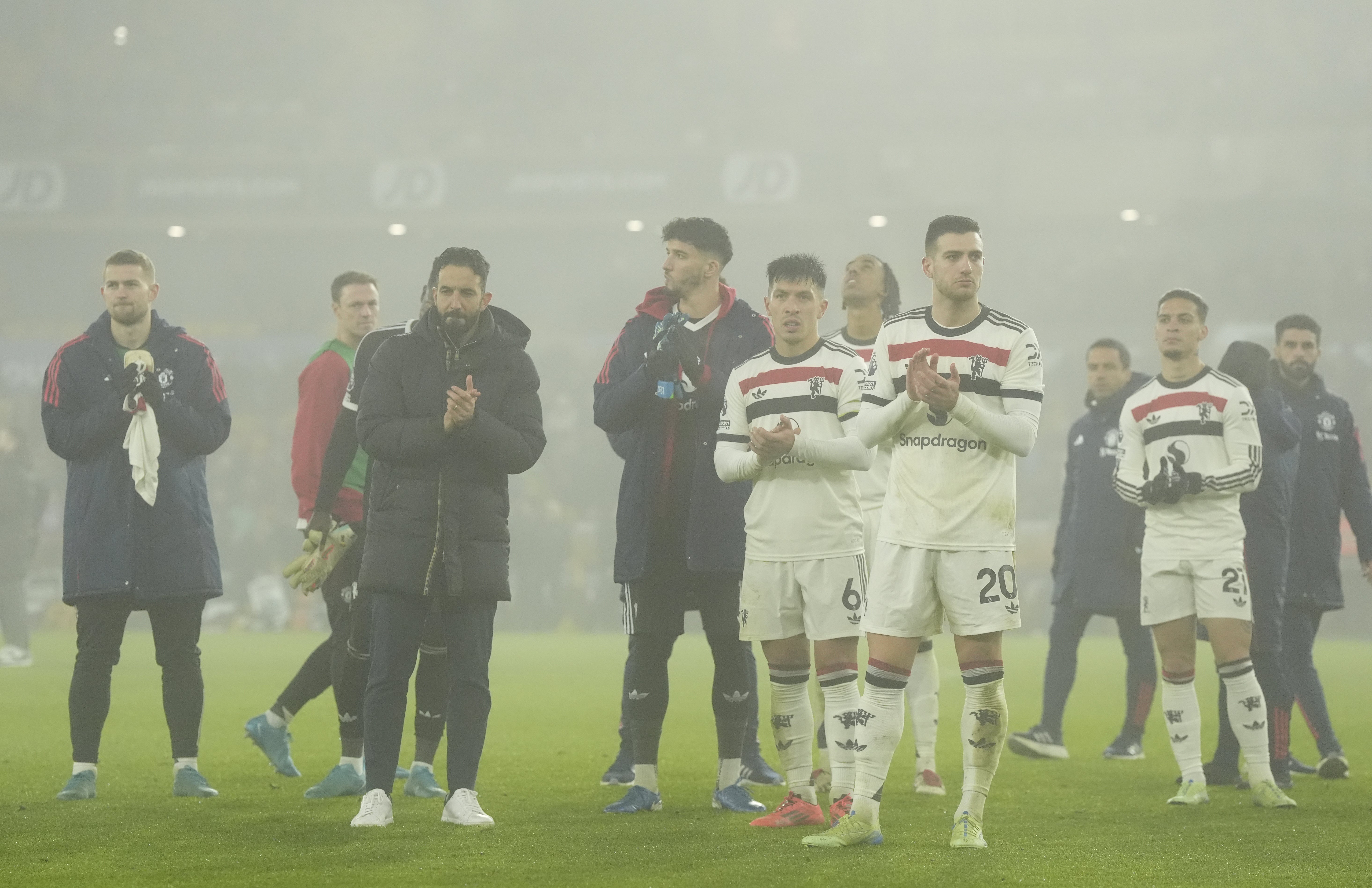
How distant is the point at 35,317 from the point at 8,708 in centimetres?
2057

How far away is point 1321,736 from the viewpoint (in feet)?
21.9

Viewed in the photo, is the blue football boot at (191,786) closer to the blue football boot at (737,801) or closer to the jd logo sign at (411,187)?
the blue football boot at (737,801)

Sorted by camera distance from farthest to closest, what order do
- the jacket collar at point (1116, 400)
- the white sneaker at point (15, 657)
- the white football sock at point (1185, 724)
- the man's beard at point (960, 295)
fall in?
the white sneaker at point (15, 657), the jacket collar at point (1116, 400), the white football sock at point (1185, 724), the man's beard at point (960, 295)

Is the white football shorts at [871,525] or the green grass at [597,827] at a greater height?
the white football shorts at [871,525]

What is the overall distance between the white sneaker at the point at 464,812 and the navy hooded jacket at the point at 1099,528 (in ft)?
12.4

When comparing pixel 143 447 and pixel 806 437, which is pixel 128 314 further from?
pixel 806 437

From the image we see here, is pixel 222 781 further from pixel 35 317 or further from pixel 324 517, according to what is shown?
pixel 35 317

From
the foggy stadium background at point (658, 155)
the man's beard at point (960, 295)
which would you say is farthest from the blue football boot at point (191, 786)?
the foggy stadium background at point (658, 155)

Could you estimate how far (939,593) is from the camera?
4.42 meters

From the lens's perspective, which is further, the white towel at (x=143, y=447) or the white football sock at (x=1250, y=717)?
the white football sock at (x=1250, y=717)

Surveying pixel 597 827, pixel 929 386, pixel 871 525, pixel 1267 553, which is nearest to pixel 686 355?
pixel 929 386

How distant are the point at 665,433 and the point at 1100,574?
3223mm

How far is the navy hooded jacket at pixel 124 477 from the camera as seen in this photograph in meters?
5.44

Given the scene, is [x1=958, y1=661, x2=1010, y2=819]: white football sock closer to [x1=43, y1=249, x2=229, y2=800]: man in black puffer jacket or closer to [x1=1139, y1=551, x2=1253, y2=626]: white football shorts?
[x1=1139, y1=551, x2=1253, y2=626]: white football shorts
